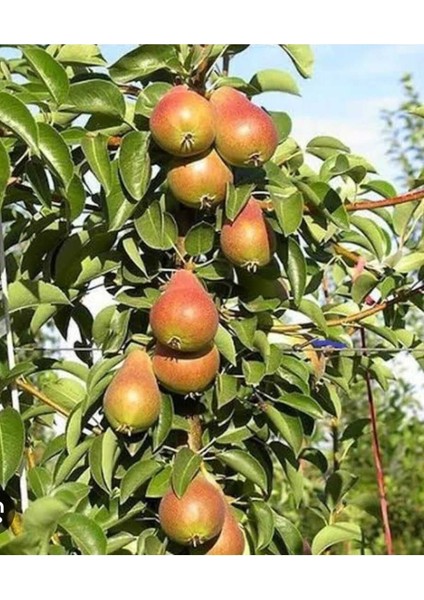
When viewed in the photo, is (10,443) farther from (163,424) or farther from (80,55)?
(80,55)

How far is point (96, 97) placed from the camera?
106cm

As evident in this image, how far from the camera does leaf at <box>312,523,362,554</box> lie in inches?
46.8

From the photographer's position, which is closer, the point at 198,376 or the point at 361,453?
the point at 198,376

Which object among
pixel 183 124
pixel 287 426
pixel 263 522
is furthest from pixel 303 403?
pixel 183 124

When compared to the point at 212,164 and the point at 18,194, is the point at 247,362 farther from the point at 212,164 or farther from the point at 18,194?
the point at 18,194

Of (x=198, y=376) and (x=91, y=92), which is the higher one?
(x=91, y=92)

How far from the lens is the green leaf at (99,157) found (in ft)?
3.43

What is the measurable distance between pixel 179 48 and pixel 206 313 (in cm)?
30

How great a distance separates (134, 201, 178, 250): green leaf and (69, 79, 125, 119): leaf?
0.37 ft

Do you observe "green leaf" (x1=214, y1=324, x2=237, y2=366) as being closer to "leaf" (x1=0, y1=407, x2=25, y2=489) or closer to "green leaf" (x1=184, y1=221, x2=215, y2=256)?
"green leaf" (x1=184, y1=221, x2=215, y2=256)

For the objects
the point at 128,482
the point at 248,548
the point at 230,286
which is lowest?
the point at 248,548

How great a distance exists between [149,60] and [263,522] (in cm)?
51
